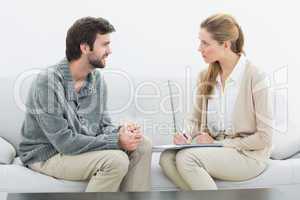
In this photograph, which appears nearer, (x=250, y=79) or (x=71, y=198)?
(x=71, y=198)

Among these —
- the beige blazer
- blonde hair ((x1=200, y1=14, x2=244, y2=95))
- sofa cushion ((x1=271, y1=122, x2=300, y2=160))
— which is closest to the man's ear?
blonde hair ((x1=200, y1=14, x2=244, y2=95))

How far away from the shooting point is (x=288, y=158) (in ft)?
7.90

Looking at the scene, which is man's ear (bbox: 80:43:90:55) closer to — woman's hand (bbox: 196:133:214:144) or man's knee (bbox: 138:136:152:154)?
man's knee (bbox: 138:136:152:154)

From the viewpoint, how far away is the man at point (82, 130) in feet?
6.97

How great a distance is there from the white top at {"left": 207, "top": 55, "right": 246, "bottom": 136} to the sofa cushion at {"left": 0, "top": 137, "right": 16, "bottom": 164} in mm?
886

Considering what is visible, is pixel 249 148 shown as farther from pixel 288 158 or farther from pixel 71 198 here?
pixel 71 198

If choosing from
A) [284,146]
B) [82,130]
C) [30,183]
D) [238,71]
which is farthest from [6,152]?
[284,146]

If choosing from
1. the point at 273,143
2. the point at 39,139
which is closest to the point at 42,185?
the point at 39,139

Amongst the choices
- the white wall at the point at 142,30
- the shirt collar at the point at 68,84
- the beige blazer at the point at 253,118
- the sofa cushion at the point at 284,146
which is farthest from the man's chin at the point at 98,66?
the sofa cushion at the point at 284,146

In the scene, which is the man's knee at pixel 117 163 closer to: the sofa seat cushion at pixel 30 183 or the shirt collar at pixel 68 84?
the sofa seat cushion at pixel 30 183

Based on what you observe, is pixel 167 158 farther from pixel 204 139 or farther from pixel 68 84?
pixel 68 84

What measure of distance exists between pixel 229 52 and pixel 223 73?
10 cm

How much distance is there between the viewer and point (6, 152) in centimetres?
228

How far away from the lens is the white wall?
2.50 metres
